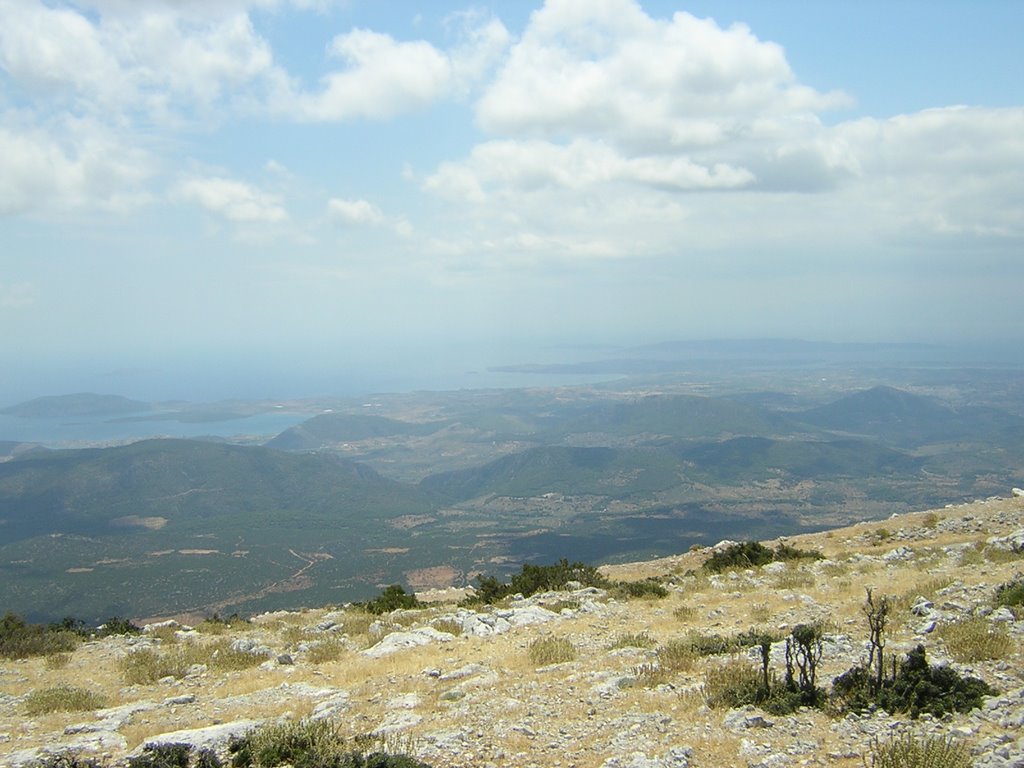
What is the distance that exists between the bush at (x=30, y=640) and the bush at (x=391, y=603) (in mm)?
7583

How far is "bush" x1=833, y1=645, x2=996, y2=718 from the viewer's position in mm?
8055

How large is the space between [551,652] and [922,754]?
6.97 m

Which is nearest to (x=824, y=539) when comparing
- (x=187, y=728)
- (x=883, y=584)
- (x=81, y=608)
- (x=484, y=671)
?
(x=883, y=584)

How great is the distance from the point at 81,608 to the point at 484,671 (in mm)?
71075

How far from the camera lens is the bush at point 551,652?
1220 cm

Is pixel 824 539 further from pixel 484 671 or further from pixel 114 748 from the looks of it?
pixel 114 748

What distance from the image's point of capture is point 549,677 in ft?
36.9

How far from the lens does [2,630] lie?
16.7 metres

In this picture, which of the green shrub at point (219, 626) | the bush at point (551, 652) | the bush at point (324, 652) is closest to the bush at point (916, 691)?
the bush at point (551, 652)

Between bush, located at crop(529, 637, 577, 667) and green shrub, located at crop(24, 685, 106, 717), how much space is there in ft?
24.9

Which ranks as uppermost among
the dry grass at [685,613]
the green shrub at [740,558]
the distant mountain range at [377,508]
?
the dry grass at [685,613]

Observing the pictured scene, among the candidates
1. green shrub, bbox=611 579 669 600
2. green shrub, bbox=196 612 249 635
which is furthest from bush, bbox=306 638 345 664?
green shrub, bbox=611 579 669 600

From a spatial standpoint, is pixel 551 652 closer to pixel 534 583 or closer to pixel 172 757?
pixel 172 757

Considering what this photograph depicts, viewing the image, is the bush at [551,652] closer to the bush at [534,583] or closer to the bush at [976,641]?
the bush at [976,641]
